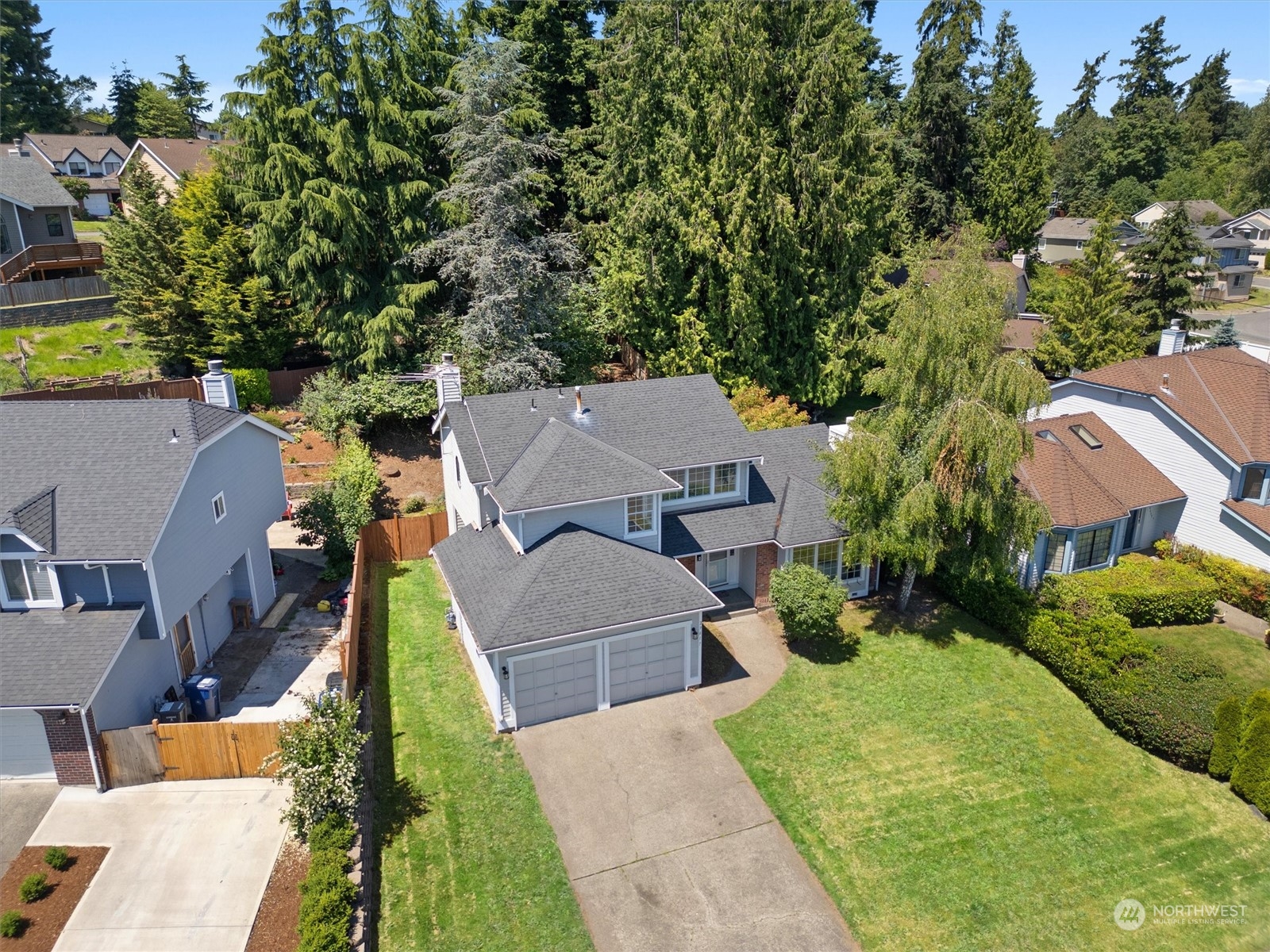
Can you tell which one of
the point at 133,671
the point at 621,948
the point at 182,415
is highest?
the point at 182,415

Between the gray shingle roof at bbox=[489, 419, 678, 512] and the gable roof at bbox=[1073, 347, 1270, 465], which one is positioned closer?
the gray shingle roof at bbox=[489, 419, 678, 512]

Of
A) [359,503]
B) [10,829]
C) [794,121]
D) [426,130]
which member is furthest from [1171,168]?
[10,829]

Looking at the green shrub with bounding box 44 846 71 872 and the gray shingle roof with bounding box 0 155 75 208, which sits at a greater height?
the gray shingle roof with bounding box 0 155 75 208

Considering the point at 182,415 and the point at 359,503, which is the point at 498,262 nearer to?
the point at 359,503

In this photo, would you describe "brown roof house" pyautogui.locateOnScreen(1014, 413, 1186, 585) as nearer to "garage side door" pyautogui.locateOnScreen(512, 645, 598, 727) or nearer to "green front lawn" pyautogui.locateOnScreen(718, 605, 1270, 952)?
"green front lawn" pyautogui.locateOnScreen(718, 605, 1270, 952)

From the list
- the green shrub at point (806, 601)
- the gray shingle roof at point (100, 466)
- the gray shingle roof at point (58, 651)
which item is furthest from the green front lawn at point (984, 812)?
the gray shingle roof at point (100, 466)

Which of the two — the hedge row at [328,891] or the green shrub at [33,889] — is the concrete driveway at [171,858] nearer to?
the green shrub at [33,889]

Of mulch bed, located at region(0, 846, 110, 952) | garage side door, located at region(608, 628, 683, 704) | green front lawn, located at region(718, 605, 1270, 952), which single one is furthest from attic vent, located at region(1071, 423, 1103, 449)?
mulch bed, located at region(0, 846, 110, 952)
